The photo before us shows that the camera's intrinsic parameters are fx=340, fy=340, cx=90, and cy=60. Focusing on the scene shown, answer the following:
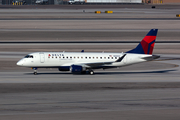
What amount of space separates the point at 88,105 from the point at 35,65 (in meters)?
19.3

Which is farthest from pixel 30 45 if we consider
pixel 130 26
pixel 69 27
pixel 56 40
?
pixel 130 26

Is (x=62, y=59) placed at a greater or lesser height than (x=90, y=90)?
greater

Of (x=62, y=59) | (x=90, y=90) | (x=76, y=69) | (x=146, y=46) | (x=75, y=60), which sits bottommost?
(x=90, y=90)

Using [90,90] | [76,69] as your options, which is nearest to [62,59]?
[76,69]

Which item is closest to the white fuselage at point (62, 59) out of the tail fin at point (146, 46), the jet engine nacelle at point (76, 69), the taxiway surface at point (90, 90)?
the jet engine nacelle at point (76, 69)

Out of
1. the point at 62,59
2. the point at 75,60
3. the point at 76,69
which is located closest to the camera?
the point at 76,69

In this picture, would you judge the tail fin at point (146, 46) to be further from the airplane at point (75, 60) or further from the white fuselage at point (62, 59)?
the white fuselage at point (62, 59)

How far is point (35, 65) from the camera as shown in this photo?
50.1 metres

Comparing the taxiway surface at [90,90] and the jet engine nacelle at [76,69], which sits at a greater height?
the jet engine nacelle at [76,69]

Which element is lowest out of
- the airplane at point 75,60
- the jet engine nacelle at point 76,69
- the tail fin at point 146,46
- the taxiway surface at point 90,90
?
the taxiway surface at point 90,90

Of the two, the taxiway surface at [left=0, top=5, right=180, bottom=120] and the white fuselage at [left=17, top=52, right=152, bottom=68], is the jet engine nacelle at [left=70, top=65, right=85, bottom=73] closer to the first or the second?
the taxiway surface at [left=0, top=5, right=180, bottom=120]

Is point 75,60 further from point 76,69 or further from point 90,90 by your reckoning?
point 90,90

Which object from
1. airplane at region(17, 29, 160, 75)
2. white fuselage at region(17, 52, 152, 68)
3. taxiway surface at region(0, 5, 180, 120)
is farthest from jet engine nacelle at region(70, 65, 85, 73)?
white fuselage at region(17, 52, 152, 68)

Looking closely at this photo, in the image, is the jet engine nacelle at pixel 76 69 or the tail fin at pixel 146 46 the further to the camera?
the tail fin at pixel 146 46
